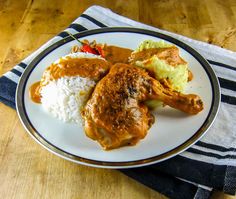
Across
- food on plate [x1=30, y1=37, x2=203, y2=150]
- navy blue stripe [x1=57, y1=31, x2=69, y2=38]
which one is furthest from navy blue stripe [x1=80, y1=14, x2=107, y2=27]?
food on plate [x1=30, y1=37, x2=203, y2=150]

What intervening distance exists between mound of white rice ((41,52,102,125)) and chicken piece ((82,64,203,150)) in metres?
0.07

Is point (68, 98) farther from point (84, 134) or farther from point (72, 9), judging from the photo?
point (72, 9)

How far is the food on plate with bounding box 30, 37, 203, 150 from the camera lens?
4.31 feet

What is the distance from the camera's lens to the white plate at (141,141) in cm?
129

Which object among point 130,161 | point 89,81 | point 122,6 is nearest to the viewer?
point 130,161

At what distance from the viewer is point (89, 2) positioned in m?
2.41

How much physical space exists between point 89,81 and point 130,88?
202 mm

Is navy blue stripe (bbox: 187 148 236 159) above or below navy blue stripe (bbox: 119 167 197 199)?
above

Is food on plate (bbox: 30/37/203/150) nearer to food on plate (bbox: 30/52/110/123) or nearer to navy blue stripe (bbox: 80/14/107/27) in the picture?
food on plate (bbox: 30/52/110/123)

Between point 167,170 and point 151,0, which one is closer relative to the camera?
point 167,170

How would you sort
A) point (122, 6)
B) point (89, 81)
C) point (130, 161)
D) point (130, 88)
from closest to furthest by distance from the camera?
point (130, 161), point (130, 88), point (89, 81), point (122, 6)

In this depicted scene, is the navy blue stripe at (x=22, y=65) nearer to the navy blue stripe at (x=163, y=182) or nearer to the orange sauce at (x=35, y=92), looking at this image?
the orange sauce at (x=35, y=92)

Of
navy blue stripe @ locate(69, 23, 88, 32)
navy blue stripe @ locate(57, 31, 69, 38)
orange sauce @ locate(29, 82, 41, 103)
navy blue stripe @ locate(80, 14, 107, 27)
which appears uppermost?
navy blue stripe @ locate(80, 14, 107, 27)

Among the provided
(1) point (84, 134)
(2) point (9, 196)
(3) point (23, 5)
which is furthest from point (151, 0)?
(2) point (9, 196)
